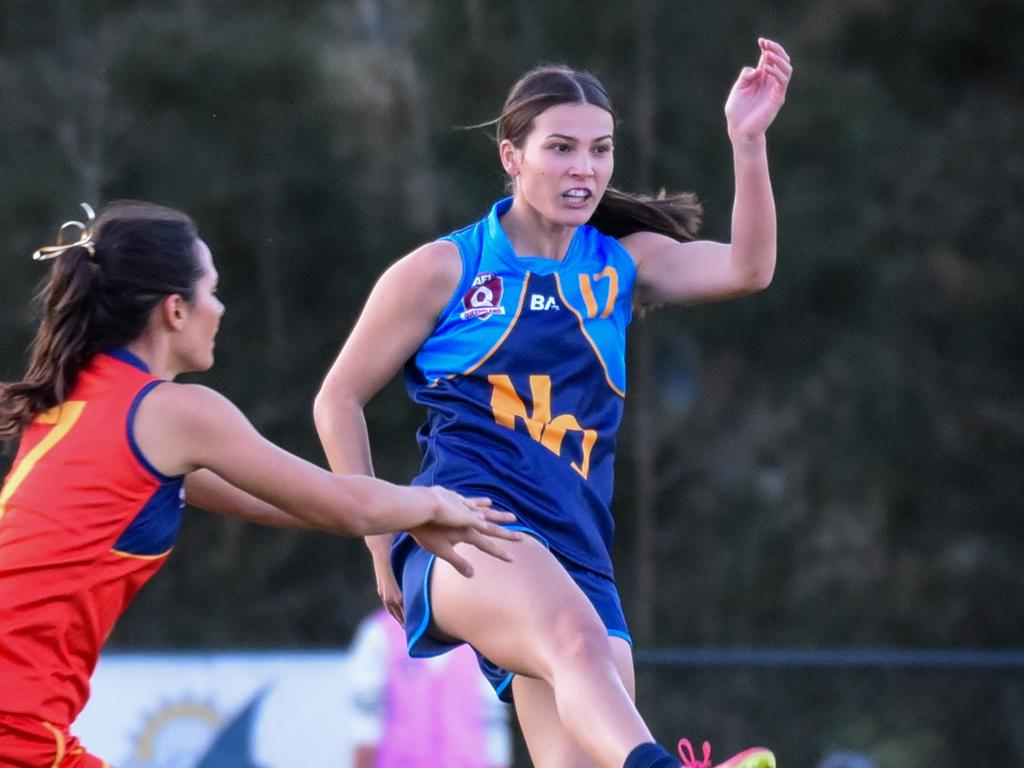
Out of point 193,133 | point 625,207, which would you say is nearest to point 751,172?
point 625,207

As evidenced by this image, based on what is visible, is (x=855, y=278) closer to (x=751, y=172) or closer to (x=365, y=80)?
(x=365, y=80)

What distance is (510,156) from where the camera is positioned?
12.0 ft

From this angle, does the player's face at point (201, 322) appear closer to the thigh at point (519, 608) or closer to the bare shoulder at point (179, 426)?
the bare shoulder at point (179, 426)

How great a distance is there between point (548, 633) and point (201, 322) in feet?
2.67

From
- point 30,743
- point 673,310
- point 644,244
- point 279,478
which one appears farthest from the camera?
point 673,310

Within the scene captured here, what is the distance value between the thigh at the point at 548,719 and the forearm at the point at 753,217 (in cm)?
81

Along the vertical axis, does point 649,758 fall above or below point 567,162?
below

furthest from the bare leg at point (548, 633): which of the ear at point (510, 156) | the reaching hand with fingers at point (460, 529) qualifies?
the ear at point (510, 156)

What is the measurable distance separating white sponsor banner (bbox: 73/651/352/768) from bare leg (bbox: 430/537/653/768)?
3057 millimetres

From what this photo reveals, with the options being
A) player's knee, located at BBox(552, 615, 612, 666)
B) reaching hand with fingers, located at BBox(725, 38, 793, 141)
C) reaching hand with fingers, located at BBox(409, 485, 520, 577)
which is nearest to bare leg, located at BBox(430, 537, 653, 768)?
player's knee, located at BBox(552, 615, 612, 666)

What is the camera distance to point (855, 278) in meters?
10.3

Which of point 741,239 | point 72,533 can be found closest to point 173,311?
point 72,533

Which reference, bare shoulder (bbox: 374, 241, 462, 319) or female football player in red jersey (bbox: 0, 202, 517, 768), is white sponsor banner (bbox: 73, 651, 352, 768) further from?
female football player in red jersey (bbox: 0, 202, 517, 768)

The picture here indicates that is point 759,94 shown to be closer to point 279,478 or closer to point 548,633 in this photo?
point 548,633
